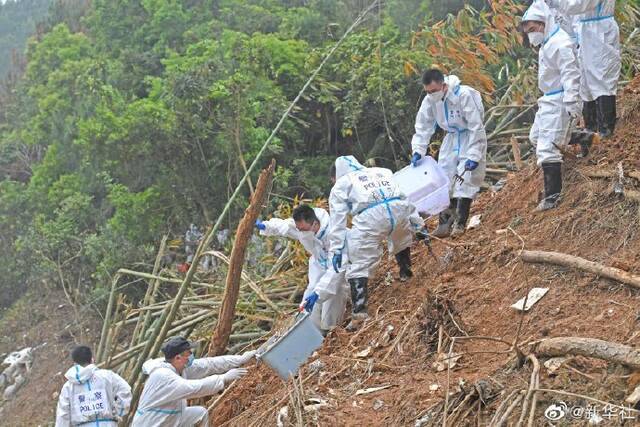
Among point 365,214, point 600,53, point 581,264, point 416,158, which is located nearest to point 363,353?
point 365,214

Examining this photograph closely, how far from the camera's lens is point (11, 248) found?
54.5ft

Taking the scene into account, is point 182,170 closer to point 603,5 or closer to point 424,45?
point 424,45

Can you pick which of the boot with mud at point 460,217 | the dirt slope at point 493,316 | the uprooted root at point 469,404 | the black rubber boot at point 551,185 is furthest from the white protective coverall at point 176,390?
the black rubber boot at point 551,185

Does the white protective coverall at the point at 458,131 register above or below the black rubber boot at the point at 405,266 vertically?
above

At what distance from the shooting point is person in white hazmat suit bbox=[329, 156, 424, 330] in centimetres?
699

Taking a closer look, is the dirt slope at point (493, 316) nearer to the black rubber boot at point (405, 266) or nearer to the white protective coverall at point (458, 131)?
Answer: the black rubber boot at point (405, 266)

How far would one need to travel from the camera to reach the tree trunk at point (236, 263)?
7.74 meters

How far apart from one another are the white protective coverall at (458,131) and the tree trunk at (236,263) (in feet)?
4.29

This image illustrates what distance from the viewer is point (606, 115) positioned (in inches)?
286

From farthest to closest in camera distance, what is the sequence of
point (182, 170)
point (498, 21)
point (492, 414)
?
point (182, 170) < point (498, 21) < point (492, 414)

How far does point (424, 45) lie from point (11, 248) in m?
8.84

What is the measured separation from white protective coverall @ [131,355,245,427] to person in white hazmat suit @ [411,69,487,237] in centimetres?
226

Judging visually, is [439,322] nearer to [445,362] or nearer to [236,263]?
[445,362]

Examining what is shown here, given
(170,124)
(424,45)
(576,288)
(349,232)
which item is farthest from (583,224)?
(170,124)
